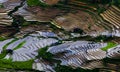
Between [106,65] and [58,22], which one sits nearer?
[106,65]

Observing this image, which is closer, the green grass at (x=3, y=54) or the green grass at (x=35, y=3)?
the green grass at (x=3, y=54)

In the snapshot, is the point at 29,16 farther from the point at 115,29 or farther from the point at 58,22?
the point at 115,29

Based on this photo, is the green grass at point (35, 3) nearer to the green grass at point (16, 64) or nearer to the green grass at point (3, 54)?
the green grass at point (3, 54)

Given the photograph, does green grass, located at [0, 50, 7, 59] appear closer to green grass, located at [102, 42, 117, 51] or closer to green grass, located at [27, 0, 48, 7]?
green grass, located at [27, 0, 48, 7]

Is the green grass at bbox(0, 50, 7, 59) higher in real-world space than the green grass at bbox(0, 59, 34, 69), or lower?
higher

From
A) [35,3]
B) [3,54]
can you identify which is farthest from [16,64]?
[35,3]

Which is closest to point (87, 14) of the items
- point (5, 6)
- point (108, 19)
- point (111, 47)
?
point (108, 19)

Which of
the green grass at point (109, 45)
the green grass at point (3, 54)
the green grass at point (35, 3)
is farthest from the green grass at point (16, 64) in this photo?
the green grass at point (35, 3)

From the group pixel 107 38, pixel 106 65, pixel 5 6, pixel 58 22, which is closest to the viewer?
pixel 106 65

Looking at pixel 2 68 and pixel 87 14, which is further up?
pixel 87 14

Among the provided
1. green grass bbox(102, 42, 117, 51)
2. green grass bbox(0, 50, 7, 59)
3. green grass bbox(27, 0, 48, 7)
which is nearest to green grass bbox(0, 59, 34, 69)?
green grass bbox(0, 50, 7, 59)

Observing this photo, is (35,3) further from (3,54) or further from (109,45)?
(109,45)
